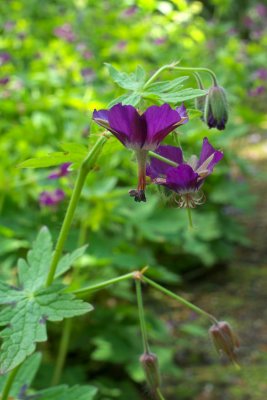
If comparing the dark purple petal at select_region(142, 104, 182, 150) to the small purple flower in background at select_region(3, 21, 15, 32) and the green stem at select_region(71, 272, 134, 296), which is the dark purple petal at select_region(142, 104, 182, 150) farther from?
the small purple flower in background at select_region(3, 21, 15, 32)

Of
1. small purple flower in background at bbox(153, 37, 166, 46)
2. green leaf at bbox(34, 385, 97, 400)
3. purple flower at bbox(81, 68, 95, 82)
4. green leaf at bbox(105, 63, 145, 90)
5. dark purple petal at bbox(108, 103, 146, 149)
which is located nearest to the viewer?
dark purple petal at bbox(108, 103, 146, 149)

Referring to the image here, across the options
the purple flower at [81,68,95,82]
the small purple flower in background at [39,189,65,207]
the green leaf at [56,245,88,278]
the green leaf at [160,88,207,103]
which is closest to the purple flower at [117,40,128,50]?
the purple flower at [81,68,95,82]

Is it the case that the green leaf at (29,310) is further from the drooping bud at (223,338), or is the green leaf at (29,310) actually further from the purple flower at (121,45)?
the purple flower at (121,45)

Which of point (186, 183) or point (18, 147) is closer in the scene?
point (186, 183)

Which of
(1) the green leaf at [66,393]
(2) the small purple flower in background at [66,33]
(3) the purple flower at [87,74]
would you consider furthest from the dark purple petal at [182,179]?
(2) the small purple flower in background at [66,33]

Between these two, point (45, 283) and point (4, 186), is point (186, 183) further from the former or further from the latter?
point (4, 186)

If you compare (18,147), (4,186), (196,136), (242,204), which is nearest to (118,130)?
(4,186)

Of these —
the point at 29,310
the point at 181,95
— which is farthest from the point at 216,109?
the point at 29,310
